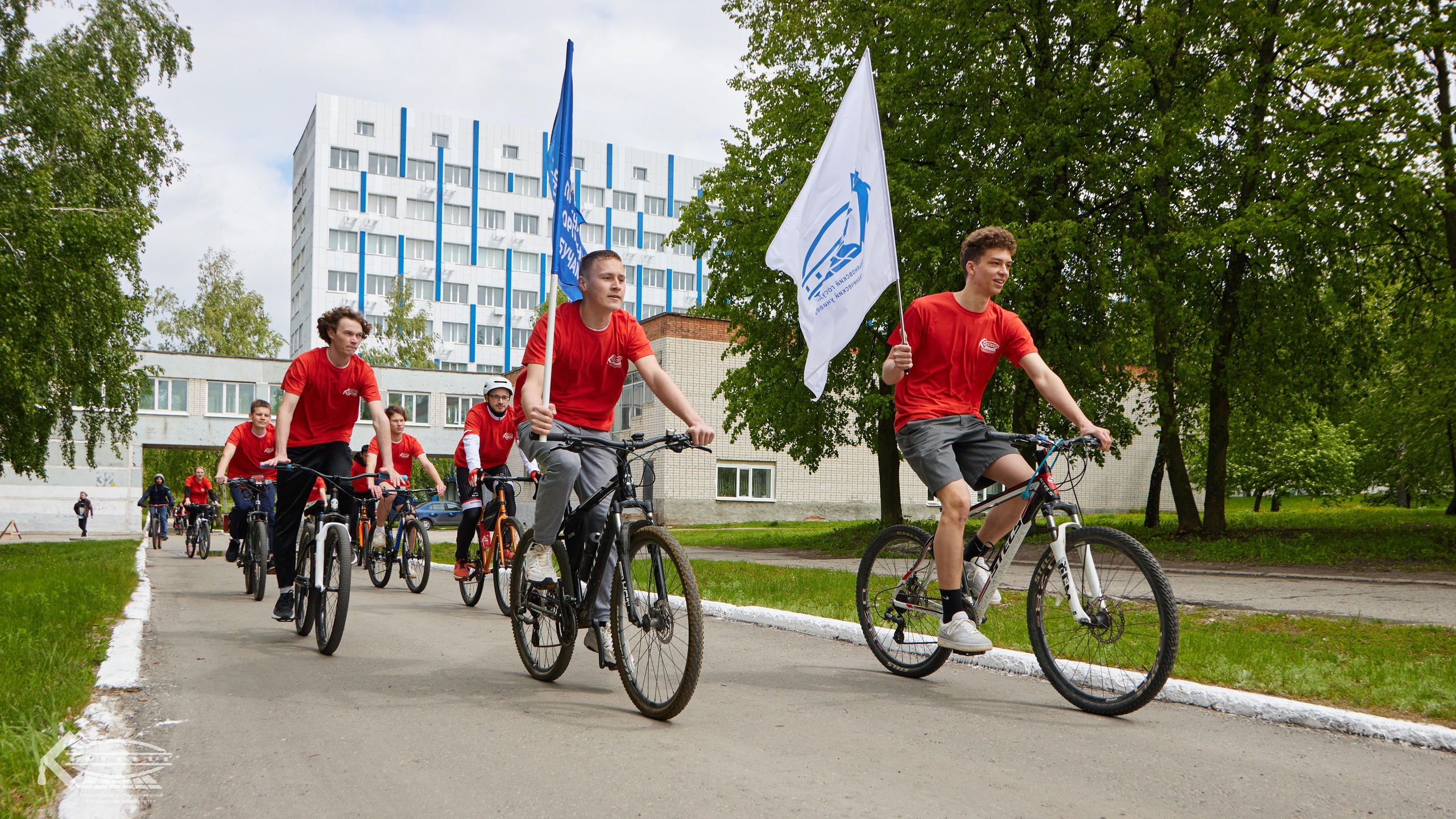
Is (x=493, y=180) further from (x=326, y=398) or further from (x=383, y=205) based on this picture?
(x=326, y=398)

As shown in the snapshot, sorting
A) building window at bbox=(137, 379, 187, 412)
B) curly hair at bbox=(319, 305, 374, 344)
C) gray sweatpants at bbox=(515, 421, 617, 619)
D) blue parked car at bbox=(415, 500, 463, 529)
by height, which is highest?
building window at bbox=(137, 379, 187, 412)

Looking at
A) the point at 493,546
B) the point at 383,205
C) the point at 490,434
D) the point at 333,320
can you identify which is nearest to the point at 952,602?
the point at 333,320

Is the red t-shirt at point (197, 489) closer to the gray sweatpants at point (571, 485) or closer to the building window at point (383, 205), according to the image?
the gray sweatpants at point (571, 485)

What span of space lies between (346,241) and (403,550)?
70.0 m

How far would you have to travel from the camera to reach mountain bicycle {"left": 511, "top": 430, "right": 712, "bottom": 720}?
4.34 metres

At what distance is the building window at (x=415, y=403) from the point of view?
184ft

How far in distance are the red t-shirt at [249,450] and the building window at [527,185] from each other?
72511 mm

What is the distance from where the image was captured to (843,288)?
6.20 m

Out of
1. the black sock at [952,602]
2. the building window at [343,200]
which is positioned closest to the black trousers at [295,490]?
the black sock at [952,602]

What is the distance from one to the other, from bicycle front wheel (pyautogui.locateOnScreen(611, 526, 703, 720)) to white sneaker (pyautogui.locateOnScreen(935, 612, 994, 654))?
48.7 inches

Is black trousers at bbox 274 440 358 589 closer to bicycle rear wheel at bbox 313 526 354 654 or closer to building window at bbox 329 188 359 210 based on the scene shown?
bicycle rear wheel at bbox 313 526 354 654

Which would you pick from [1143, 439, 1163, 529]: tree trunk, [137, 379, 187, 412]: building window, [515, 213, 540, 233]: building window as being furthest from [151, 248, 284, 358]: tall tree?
[1143, 439, 1163, 529]: tree trunk

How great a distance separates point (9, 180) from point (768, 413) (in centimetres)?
1531

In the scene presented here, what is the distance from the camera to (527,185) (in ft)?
271
